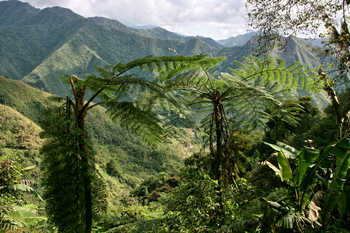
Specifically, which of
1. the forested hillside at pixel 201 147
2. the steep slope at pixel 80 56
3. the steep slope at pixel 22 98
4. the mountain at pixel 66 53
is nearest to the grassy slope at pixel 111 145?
the steep slope at pixel 22 98

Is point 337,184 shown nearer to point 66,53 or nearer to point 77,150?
point 77,150

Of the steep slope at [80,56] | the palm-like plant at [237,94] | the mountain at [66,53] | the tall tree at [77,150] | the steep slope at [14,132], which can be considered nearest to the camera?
the tall tree at [77,150]

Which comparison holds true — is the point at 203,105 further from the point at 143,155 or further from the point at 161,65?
the point at 143,155

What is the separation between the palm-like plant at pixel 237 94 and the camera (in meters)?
2.34

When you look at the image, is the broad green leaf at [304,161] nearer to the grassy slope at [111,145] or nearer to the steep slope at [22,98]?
the grassy slope at [111,145]

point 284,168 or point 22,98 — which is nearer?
point 284,168

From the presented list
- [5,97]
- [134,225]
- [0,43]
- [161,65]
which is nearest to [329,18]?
[161,65]

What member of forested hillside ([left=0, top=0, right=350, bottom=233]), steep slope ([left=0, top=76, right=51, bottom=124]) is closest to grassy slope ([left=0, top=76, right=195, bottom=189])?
steep slope ([left=0, top=76, right=51, bottom=124])

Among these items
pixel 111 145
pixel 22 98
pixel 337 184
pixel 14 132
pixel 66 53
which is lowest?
pixel 111 145

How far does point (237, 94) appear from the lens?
2.62m

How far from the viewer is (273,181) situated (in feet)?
18.0

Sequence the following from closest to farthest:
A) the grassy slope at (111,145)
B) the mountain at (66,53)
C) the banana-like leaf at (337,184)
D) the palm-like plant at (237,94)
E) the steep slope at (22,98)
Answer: the banana-like leaf at (337,184) < the palm-like plant at (237,94) < the grassy slope at (111,145) < the steep slope at (22,98) < the mountain at (66,53)

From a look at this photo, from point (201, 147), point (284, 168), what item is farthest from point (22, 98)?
point (284, 168)

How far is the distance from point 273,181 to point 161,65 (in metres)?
5.08
